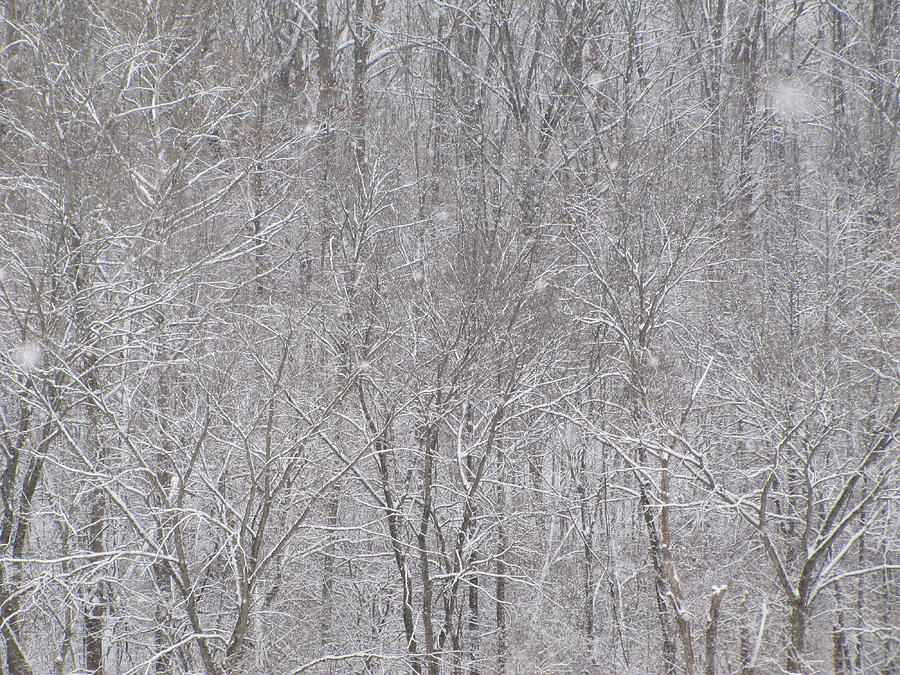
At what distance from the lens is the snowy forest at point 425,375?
9.45 meters

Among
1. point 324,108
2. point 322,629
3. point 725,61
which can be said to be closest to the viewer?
point 322,629

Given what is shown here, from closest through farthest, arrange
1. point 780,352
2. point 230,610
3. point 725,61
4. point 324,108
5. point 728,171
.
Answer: point 230,610
point 780,352
point 324,108
point 728,171
point 725,61

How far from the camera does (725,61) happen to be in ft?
67.6

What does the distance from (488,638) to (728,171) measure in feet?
44.9

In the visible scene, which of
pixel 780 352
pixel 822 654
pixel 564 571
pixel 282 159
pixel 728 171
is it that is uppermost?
pixel 728 171

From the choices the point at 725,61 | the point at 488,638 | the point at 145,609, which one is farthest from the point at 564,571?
the point at 725,61

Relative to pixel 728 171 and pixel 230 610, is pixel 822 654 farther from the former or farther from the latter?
pixel 728 171

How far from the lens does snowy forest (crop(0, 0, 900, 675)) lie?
945 cm

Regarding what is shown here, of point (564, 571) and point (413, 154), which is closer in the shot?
point (564, 571)

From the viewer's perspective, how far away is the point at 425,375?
37.4ft

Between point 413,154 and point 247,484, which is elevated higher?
point 413,154

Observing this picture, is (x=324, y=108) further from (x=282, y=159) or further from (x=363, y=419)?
(x=363, y=419)

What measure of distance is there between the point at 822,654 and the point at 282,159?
14067 millimetres

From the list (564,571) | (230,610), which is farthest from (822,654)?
(230,610)
